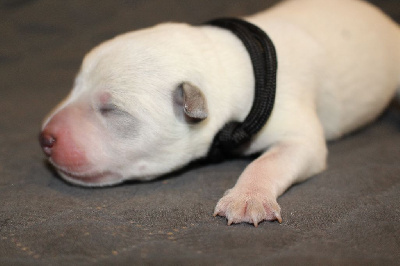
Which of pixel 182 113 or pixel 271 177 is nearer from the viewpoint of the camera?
pixel 271 177

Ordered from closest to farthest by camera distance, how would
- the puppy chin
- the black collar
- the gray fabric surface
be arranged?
the gray fabric surface < the puppy chin < the black collar

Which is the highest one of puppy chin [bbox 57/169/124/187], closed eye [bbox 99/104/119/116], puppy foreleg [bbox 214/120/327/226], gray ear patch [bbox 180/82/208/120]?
gray ear patch [bbox 180/82/208/120]

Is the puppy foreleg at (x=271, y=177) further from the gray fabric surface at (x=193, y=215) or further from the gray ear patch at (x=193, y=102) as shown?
the gray ear patch at (x=193, y=102)

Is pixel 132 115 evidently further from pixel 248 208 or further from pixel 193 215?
pixel 248 208

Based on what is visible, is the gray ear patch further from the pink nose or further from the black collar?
the pink nose

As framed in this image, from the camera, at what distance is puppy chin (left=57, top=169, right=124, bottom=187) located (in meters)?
2.12

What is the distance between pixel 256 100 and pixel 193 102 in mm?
415

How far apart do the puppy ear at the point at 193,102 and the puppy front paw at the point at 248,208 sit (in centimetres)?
36

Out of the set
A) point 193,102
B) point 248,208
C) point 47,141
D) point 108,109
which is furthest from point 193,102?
point 47,141

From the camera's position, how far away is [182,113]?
211 cm

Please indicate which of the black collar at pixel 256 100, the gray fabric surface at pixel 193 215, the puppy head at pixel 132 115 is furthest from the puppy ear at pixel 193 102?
the gray fabric surface at pixel 193 215

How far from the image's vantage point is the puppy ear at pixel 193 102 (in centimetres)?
197

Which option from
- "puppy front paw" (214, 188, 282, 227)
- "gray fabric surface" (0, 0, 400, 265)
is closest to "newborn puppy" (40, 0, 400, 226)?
"puppy front paw" (214, 188, 282, 227)

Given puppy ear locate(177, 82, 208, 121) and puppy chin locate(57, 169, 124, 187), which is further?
puppy chin locate(57, 169, 124, 187)
